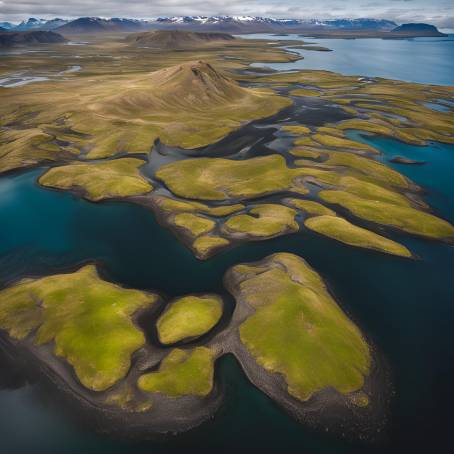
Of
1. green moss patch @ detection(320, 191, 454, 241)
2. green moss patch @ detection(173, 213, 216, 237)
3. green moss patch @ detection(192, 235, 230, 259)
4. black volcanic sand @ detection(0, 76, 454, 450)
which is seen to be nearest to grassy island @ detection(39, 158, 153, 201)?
black volcanic sand @ detection(0, 76, 454, 450)

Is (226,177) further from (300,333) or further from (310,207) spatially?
(300,333)

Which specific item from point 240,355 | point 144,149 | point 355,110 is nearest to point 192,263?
point 240,355

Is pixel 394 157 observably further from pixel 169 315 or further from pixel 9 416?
pixel 9 416

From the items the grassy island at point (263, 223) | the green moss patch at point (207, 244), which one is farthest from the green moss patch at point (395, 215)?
the green moss patch at point (207, 244)

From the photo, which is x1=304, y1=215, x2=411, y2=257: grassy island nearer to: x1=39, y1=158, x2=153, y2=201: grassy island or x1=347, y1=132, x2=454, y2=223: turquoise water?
x1=347, y1=132, x2=454, y2=223: turquoise water

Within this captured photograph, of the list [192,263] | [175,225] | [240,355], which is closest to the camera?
[240,355]

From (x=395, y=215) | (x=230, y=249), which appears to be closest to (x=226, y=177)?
(x=230, y=249)
